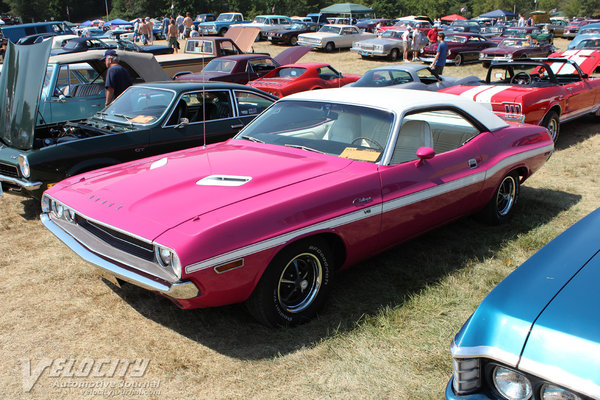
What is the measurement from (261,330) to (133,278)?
91 centimetres

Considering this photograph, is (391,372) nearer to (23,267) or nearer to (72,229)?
(72,229)

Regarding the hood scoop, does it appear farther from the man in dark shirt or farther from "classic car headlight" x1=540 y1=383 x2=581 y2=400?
the man in dark shirt

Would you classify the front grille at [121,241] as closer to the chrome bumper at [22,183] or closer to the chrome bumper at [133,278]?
the chrome bumper at [133,278]

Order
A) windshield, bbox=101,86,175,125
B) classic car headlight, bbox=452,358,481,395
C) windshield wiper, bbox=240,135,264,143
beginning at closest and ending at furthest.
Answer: classic car headlight, bbox=452,358,481,395 < windshield wiper, bbox=240,135,264,143 < windshield, bbox=101,86,175,125

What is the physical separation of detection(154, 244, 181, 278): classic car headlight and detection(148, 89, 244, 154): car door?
9.47ft

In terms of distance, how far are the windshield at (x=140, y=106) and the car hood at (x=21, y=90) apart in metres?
1.01

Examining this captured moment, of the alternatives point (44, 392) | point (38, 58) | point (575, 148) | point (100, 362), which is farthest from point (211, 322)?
point (575, 148)

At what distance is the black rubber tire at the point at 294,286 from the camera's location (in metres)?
3.15

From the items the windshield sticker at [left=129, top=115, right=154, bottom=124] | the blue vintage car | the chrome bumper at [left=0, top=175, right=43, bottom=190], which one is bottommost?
the chrome bumper at [left=0, top=175, right=43, bottom=190]

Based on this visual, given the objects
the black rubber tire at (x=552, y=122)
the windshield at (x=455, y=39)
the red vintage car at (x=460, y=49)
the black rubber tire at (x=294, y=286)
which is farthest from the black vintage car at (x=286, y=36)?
the black rubber tire at (x=294, y=286)

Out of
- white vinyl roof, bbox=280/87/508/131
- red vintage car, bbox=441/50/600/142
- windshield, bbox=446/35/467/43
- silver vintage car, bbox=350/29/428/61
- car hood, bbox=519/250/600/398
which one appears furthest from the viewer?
silver vintage car, bbox=350/29/428/61

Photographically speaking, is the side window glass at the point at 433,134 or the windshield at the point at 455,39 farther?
the windshield at the point at 455,39

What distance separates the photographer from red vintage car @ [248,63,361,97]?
1146cm

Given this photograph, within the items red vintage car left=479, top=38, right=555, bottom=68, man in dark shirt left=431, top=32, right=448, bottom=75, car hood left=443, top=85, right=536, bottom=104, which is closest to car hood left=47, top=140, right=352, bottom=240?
car hood left=443, top=85, right=536, bottom=104
